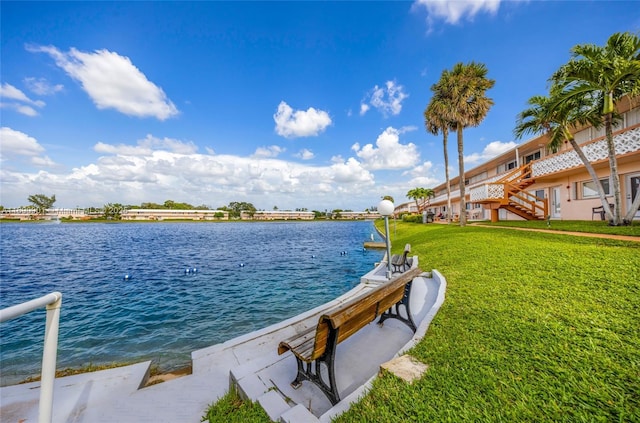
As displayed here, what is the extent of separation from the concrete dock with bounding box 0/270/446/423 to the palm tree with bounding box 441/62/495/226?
20.6m

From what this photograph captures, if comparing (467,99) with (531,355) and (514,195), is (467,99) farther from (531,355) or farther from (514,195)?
(531,355)

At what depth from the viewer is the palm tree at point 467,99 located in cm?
2145

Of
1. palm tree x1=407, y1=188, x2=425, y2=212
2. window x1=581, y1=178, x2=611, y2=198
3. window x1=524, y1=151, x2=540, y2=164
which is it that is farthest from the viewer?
palm tree x1=407, y1=188, x2=425, y2=212

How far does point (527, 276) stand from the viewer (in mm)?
6336

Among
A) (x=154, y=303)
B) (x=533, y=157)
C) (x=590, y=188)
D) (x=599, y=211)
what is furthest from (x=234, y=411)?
(x=533, y=157)

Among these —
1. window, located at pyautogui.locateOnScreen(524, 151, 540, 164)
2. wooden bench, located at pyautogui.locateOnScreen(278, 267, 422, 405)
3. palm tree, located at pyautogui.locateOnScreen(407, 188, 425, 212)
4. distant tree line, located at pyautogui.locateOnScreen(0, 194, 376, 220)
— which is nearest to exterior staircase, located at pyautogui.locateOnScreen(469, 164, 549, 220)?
window, located at pyautogui.locateOnScreen(524, 151, 540, 164)

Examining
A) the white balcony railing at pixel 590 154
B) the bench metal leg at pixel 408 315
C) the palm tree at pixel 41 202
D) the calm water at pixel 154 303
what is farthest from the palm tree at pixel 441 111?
the palm tree at pixel 41 202

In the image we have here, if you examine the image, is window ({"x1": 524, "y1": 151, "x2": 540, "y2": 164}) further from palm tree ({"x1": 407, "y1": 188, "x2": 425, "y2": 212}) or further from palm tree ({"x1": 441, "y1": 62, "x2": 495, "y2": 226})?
palm tree ({"x1": 407, "y1": 188, "x2": 425, "y2": 212})

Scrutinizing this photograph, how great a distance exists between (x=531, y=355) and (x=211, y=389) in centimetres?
437

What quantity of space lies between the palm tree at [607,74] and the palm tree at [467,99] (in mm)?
9785

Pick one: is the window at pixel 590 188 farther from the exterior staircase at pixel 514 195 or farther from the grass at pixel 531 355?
the grass at pixel 531 355

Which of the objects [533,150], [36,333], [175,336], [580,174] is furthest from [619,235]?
[36,333]

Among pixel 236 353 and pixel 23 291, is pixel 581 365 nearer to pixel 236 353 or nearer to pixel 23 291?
pixel 236 353

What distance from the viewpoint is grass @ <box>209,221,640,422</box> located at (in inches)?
97.0
